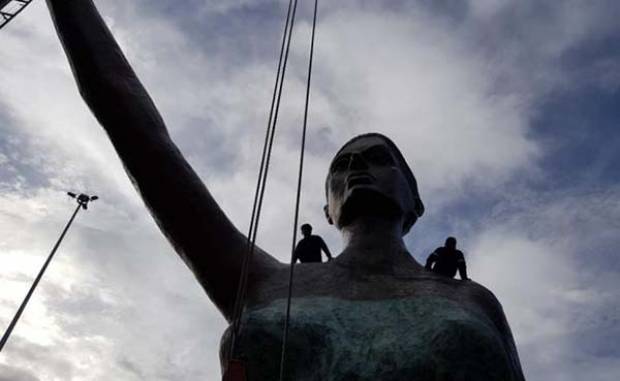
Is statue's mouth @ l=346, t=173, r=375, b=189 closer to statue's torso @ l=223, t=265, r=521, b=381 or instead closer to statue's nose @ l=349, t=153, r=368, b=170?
statue's nose @ l=349, t=153, r=368, b=170

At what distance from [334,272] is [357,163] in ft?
3.92

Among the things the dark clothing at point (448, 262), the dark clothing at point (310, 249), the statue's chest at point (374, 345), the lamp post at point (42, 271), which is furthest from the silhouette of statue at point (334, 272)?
the lamp post at point (42, 271)

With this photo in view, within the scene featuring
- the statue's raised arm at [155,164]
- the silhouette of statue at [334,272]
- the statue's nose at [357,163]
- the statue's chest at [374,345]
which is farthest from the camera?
the statue's nose at [357,163]

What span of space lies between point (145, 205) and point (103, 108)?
3.28 feet

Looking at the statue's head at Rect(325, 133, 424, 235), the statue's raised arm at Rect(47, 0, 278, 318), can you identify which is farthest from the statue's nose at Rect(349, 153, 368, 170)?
the statue's raised arm at Rect(47, 0, 278, 318)

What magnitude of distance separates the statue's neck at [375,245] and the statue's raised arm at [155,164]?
2.46ft

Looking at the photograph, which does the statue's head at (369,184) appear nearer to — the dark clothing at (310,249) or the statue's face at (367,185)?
the statue's face at (367,185)

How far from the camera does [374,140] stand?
6.38m

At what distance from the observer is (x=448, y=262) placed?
6.25 m

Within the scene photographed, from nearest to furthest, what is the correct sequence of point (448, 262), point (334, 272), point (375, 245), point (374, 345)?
point (374, 345) → point (334, 272) → point (375, 245) → point (448, 262)

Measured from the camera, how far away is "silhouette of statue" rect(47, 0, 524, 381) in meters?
4.16

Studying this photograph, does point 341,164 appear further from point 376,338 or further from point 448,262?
point 376,338

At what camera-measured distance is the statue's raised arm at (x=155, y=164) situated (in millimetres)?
5410

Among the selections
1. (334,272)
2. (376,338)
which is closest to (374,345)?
(376,338)
